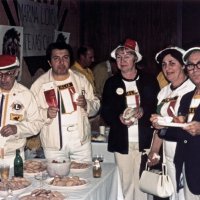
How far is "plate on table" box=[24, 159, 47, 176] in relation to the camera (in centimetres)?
284

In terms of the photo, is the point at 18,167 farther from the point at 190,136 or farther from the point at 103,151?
the point at 103,151

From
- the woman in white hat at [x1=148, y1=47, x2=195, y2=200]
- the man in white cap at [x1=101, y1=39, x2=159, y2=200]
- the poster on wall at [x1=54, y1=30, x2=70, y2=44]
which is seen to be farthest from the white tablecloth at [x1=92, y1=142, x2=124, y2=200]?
the poster on wall at [x1=54, y1=30, x2=70, y2=44]

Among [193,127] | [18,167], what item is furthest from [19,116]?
[193,127]

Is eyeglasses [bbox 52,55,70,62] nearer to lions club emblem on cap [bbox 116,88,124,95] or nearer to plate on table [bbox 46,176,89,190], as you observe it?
lions club emblem on cap [bbox 116,88,124,95]

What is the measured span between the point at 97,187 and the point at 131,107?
1015 millimetres

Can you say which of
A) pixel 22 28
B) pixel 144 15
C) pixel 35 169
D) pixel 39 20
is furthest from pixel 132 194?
pixel 144 15

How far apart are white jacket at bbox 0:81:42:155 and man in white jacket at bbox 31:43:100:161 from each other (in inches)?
4.4

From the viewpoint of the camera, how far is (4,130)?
115 inches

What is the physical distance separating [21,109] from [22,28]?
5.74 ft

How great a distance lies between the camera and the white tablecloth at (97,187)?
2.46 meters

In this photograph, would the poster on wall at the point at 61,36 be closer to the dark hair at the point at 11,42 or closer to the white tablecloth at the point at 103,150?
the dark hair at the point at 11,42

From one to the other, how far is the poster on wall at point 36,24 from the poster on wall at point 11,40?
158mm

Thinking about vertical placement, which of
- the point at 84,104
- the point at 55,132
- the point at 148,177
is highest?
the point at 84,104

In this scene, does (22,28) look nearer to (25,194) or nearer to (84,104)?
(84,104)
